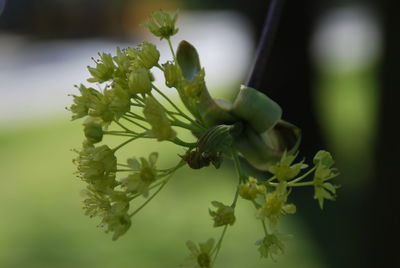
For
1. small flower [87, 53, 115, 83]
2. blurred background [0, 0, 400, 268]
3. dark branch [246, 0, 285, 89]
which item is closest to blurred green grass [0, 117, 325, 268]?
blurred background [0, 0, 400, 268]

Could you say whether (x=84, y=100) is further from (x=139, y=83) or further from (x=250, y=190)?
(x=250, y=190)

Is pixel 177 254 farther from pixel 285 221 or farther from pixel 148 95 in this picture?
pixel 148 95

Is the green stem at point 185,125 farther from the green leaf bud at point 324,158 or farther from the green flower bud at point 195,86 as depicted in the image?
the green leaf bud at point 324,158

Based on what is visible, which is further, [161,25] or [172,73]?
[161,25]

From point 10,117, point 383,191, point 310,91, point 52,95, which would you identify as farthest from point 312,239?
point 52,95

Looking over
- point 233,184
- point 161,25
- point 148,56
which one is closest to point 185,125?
point 148,56

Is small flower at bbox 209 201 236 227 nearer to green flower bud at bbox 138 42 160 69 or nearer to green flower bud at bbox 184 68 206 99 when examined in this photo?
green flower bud at bbox 184 68 206 99
